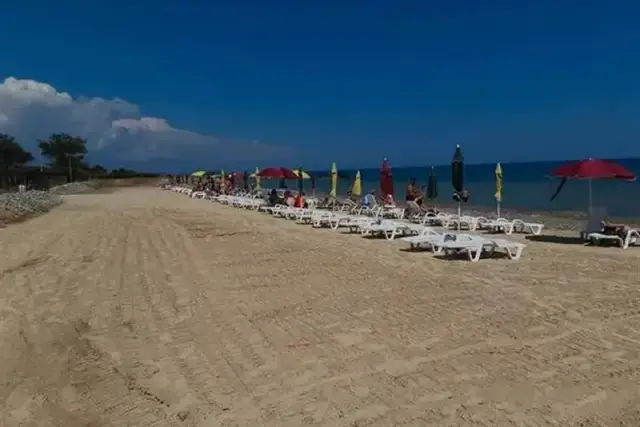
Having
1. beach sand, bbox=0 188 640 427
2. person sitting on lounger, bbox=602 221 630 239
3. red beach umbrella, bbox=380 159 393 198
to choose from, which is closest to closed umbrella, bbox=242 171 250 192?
red beach umbrella, bbox=380 159 393 198

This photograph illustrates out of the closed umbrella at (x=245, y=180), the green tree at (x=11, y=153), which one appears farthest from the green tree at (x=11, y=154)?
the closed umbrella at (x=245, y=180)

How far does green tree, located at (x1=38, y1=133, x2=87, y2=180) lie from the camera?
65.6 metres

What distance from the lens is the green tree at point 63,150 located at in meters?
65.6

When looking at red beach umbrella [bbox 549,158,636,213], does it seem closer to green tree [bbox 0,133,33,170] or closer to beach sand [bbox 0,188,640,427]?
beach sand [bbox 0,188,640,427]

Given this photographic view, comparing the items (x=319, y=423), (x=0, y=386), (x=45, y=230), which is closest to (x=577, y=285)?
(x=319, y=423)

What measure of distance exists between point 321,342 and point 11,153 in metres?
54.0

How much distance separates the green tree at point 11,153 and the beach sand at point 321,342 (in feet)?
155

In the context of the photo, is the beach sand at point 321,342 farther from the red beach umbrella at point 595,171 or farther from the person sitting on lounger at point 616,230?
the red beach umbrella at point 595,171

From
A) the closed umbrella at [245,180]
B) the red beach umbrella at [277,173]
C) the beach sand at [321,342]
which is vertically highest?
the red beach umbrella at [277,173]

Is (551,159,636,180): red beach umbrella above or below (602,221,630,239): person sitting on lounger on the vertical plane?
above

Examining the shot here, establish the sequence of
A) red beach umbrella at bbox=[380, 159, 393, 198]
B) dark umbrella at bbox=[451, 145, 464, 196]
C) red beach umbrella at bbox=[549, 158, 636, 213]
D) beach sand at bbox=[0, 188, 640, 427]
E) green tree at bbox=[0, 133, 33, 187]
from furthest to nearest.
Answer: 1. green tree at bbox=[0, 133, 33, 187]
2. red beach umbrella at bbox=[380, 159, 393, 198]
3. dark umbrella at bbox=[451, 145, 464, 196]
4. red beach umbrella at bbox=[549, 158, 636, 213]
5. beach sand at bbox=[0, 188, 640, 427]

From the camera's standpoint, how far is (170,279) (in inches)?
306

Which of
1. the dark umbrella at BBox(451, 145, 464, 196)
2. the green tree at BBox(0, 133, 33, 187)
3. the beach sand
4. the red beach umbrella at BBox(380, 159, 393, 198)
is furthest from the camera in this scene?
the green tree at BBox(0, 133, 33, 187)

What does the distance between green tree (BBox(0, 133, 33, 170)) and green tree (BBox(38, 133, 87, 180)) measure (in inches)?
429
